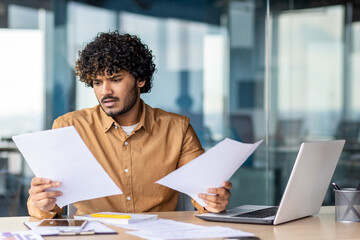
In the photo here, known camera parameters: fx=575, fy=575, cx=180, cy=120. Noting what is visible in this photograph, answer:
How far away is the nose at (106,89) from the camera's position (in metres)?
2.41

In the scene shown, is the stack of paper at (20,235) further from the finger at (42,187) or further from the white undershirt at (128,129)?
the white undershirt at (128,129)

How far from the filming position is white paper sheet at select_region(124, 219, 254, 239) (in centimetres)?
170

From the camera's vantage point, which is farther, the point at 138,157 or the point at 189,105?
the point at 189,105

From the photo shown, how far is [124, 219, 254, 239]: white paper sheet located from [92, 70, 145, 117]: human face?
67cm

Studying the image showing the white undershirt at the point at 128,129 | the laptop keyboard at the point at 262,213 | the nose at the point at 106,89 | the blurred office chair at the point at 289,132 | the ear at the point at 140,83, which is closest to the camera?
the laptop keyboard at the point at 262,213

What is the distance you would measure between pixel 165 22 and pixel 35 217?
8.63ft

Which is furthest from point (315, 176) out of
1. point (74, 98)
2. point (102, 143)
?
point (74, 98)

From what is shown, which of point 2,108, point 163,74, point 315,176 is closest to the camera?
point 315,176

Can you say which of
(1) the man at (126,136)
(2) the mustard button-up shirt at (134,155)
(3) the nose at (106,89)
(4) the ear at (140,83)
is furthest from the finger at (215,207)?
(4) the ear at (140,83)

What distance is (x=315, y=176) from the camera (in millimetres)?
2018

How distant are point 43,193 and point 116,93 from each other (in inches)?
27.2

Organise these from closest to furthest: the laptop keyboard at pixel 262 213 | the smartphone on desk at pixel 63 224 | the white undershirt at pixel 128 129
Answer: the smartphone on desk at pixel 63 224 < the laptop keyboard at pixel 262 213 < the white undershirt at pixel 128 129

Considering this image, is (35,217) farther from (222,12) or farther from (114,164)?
(222,12)

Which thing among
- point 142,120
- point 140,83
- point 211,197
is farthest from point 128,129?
point 211,197
